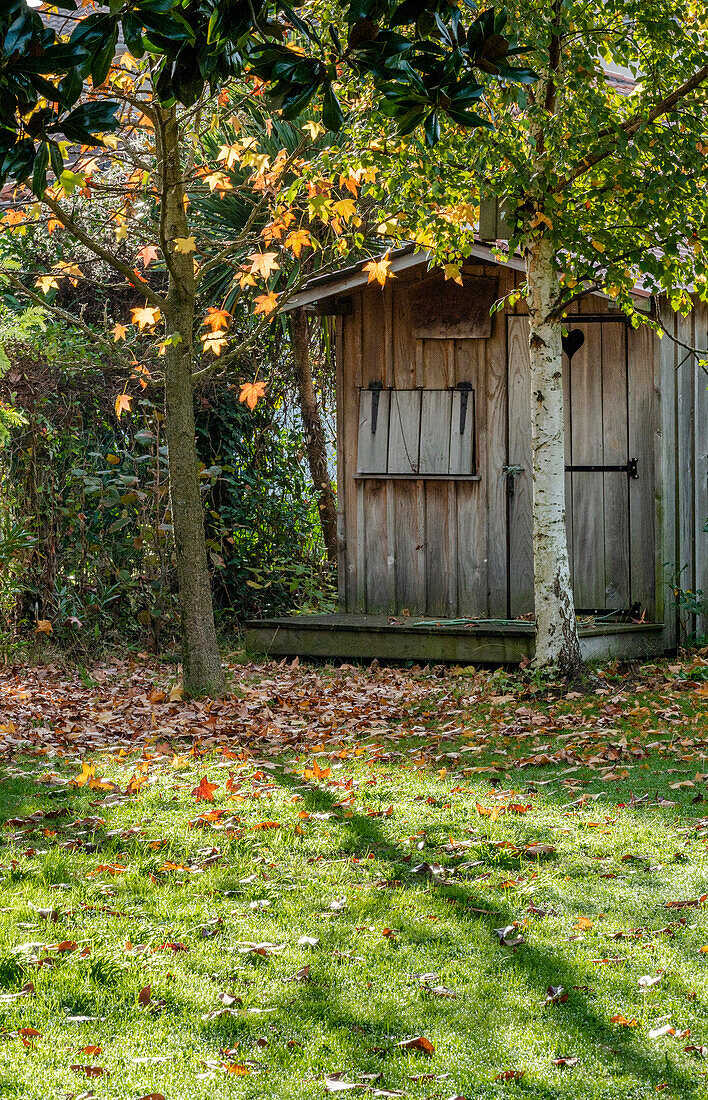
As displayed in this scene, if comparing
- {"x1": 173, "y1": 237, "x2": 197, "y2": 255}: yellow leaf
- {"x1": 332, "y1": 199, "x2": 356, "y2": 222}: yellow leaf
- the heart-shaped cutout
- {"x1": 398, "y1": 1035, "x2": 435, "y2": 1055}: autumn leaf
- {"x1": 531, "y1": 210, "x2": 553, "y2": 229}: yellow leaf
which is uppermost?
{"x1": 531, "y1": 210, "x2": 553, "y2": 229}: yellow leaf

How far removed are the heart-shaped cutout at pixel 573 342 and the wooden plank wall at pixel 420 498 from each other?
574mm

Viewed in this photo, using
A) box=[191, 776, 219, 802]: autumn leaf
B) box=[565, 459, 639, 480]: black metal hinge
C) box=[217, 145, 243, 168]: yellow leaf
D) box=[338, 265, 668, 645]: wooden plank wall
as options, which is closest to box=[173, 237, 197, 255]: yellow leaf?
box=[217, 145, 243, 168]: yellow leaf

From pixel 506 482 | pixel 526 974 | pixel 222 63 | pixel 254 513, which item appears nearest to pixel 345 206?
pixel 222 63

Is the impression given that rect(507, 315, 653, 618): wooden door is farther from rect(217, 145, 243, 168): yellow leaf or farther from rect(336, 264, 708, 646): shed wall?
rect(217, 145, 243, 168): yellow leaf

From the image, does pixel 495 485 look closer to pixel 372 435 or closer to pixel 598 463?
pixel 598 463

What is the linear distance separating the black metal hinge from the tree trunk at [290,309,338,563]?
3709mm

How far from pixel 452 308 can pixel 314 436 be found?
322cm

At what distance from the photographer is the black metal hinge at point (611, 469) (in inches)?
365

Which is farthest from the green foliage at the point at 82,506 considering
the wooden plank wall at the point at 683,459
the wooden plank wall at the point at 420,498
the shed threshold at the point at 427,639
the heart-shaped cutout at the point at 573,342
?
the wooden plank wall at the point at 683,459

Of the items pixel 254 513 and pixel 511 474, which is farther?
pixel 254 513

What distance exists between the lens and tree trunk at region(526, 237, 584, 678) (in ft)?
24.1

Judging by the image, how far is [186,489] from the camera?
7.27 m

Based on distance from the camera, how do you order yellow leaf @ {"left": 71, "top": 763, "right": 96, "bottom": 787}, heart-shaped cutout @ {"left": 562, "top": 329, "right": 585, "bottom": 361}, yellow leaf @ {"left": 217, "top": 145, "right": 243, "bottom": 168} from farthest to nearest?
heart-shaped cutout @ {"left": 562, "top": 329, "right": 585, "bottom": 361}
yellow leaf @ {"left": 217, "top": 145, "right": 243, "bottom": 168}
yellow leaf @ {"left": 71, "top": 763, "right": 96, "bottom": 787}

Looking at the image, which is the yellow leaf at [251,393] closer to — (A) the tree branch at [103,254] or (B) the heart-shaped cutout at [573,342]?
(A) the tree branch at [103,254]
